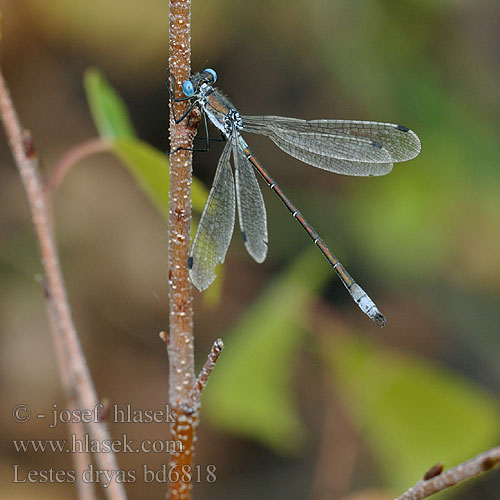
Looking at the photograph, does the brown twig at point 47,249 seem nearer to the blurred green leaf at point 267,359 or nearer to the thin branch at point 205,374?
the thin branch at point 205,374

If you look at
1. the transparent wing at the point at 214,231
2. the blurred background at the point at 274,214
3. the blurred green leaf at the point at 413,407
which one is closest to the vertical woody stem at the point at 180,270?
the transparent wing at the point at 214,231

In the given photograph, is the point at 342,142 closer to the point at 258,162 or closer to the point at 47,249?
the point at 258,162

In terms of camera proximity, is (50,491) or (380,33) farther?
(380,33)

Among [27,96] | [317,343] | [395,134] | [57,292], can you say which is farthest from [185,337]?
[27,96]

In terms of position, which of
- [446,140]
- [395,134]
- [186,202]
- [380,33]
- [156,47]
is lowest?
[186,202]

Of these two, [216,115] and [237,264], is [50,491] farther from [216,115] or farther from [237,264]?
[216,115]

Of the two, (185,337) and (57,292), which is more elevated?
(57,292)
